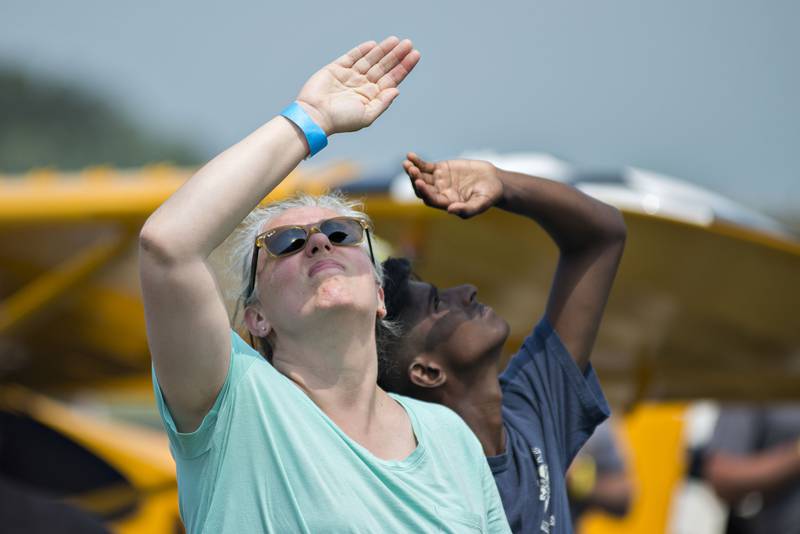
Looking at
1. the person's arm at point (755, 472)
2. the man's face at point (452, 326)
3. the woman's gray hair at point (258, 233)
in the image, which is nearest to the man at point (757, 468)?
the person's arm at point (755, 472)

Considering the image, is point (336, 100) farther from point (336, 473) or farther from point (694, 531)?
point (694, 531)

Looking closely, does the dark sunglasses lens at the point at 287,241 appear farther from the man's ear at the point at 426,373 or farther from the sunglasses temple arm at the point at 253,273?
the man's ear at the point at 426,373

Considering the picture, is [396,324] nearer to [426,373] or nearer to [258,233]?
[426,373]

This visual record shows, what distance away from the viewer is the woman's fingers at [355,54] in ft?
6.09

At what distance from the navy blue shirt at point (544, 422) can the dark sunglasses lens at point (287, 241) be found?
583mm

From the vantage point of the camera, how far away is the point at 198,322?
163cm

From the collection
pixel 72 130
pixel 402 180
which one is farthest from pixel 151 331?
pixel 72 130

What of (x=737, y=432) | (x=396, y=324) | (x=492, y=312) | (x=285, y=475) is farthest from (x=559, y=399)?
(x=737, y=432)

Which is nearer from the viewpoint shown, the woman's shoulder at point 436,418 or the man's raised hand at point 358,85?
the man's raised hand at point 358,85

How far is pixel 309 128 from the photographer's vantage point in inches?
68.3

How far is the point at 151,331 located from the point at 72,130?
6374cm

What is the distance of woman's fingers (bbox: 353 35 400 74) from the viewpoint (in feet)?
6.14

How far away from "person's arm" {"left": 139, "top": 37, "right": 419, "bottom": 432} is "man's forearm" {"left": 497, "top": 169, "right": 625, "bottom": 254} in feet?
1.67

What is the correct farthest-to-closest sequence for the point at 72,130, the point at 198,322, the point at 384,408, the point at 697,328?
the point at 72,130 < the point at 697,328 < the point at 384,408 < the point at 198,322
